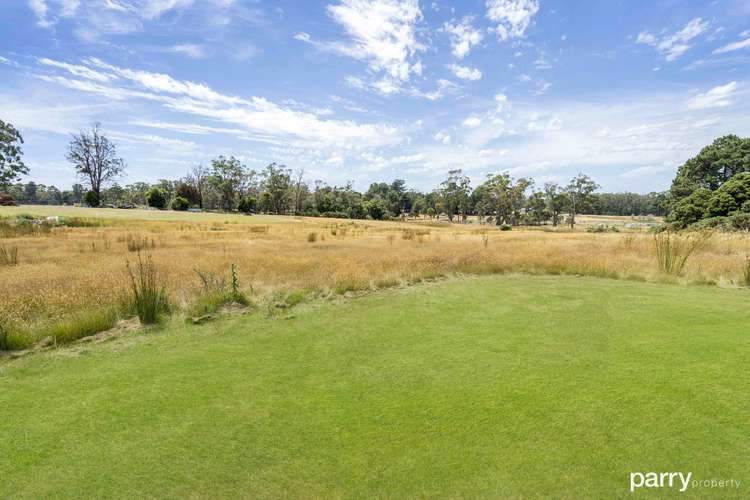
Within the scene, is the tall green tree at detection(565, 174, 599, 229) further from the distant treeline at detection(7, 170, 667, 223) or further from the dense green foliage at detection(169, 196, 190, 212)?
the dense green foliage at detection(169, 196, 190, 212)

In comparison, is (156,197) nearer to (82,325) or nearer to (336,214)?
(336,214)

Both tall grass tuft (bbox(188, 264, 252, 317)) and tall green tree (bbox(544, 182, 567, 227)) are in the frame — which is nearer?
tall grass tuft (bbox(188, 264, 252, 317))

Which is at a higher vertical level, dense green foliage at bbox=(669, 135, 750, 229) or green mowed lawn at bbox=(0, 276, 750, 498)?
dense green foliage at bbox=(669, 135, 750, 229)

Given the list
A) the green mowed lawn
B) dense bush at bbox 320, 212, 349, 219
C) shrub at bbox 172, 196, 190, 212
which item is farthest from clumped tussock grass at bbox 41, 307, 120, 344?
shrub at bbox 172, 196, 190, 212

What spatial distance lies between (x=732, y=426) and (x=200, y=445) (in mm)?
4204

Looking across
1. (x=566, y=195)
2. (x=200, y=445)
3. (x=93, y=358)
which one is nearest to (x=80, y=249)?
(x=93, y=358)

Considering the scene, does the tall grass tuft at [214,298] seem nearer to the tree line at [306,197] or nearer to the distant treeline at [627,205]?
the tree line at [306,197]

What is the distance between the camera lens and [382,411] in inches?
126

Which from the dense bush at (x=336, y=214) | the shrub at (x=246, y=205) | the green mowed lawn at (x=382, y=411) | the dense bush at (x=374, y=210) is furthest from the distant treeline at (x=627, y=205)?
the green mowed lawn at (x=382, y=411)

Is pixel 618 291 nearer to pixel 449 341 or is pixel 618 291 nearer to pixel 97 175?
pixel 449 341

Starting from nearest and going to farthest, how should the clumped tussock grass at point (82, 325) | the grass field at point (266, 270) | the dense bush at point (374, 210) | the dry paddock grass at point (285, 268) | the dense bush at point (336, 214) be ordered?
the clumped tussock grass at point (82, 325) → the grass field at point (266, 270) → the dry paddock grass at point (285, 268) → the dense bush at point (336, 214) → the dense bush at point (374, 210)

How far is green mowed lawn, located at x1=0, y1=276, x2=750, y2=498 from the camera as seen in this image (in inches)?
95.7

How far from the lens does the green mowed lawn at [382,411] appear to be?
2.43 metres

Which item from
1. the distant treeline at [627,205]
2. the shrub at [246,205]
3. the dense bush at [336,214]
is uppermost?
the distant treeline at [627,205]
